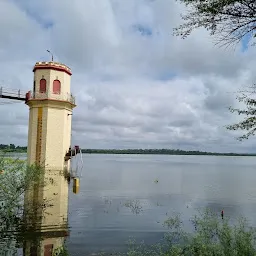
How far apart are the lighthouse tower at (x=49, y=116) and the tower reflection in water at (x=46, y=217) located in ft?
7.11

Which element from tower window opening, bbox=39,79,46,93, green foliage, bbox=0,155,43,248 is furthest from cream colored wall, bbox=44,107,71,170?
green foliage, bbox=0,155,43,248

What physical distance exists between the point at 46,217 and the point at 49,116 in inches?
645

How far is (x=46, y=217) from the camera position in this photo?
947 inches

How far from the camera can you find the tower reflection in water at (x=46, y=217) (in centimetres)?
1809

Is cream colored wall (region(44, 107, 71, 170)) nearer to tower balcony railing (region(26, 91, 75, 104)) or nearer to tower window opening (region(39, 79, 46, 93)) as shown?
tower balcony railing (region(26, 91, 75, 104))

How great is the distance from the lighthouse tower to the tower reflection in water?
2168mm

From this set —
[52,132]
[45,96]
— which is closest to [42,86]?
[45,96]

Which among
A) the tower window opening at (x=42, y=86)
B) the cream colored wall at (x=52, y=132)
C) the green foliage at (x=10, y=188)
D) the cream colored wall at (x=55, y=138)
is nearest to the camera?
the green foliage at (x=10, y=188)

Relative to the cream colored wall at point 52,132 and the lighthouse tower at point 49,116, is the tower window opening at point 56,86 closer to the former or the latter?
the lighthouse tower at point 49,116

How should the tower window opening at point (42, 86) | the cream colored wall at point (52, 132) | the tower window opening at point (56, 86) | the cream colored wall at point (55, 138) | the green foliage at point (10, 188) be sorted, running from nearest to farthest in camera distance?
the green foliage at point (10, 188) < the cream colored wall at point (52, 132) < the cream colored wall at point (55, 138) < the tower window opening at point (42, 86) < the tower window opening at point (56, 86)

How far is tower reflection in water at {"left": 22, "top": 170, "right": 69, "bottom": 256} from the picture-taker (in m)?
18.1

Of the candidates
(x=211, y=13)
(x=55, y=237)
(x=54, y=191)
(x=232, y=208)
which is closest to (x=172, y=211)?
(x=232, y=208)

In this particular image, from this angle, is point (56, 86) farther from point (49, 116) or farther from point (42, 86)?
point (49, 116)

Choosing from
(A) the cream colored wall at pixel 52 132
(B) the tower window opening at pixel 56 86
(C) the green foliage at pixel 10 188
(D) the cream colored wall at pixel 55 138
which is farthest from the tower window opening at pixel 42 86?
(C) the green foliage at pixel 10 188
